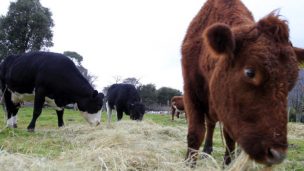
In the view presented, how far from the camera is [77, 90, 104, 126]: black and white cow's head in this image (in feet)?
40.1

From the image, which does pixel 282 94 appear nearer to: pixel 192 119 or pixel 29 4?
pixel 192 119

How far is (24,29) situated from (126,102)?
87.3 feet

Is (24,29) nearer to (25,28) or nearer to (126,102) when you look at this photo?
(25,28)

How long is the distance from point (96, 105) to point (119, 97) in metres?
6.71

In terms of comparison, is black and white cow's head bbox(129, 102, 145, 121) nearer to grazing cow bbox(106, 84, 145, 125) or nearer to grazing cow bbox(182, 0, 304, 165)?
grazing cow bbox(106, 84, 145, 125)

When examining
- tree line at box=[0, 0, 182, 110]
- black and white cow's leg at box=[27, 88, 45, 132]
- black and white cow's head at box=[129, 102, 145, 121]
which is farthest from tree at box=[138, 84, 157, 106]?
black and white cow's leg at box=[27, 88, 45, 132]

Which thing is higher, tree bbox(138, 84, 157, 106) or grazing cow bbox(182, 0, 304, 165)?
tree bbox(138, 84, 157, 106)

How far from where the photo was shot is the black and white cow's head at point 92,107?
12.2m

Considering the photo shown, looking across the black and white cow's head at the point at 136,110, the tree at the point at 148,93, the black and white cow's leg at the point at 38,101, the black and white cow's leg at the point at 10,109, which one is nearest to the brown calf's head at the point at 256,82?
the black and white cow's leg at the point at 38,101

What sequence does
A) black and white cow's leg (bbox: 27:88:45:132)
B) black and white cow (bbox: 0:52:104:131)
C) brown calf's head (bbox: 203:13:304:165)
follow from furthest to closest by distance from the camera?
black and white cow (bbox: 0:52:104:131) → black and white cow's leg (bbox: 27:88:45:132) → brown calf's head (bbox: 203:13:304:165)

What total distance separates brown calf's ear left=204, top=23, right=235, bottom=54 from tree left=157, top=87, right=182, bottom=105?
6085cm

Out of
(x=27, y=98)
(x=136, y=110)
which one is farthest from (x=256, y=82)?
(x=136, y=110)

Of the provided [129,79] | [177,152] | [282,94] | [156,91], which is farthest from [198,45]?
[129,79]

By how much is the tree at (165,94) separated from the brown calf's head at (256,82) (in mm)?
60773
